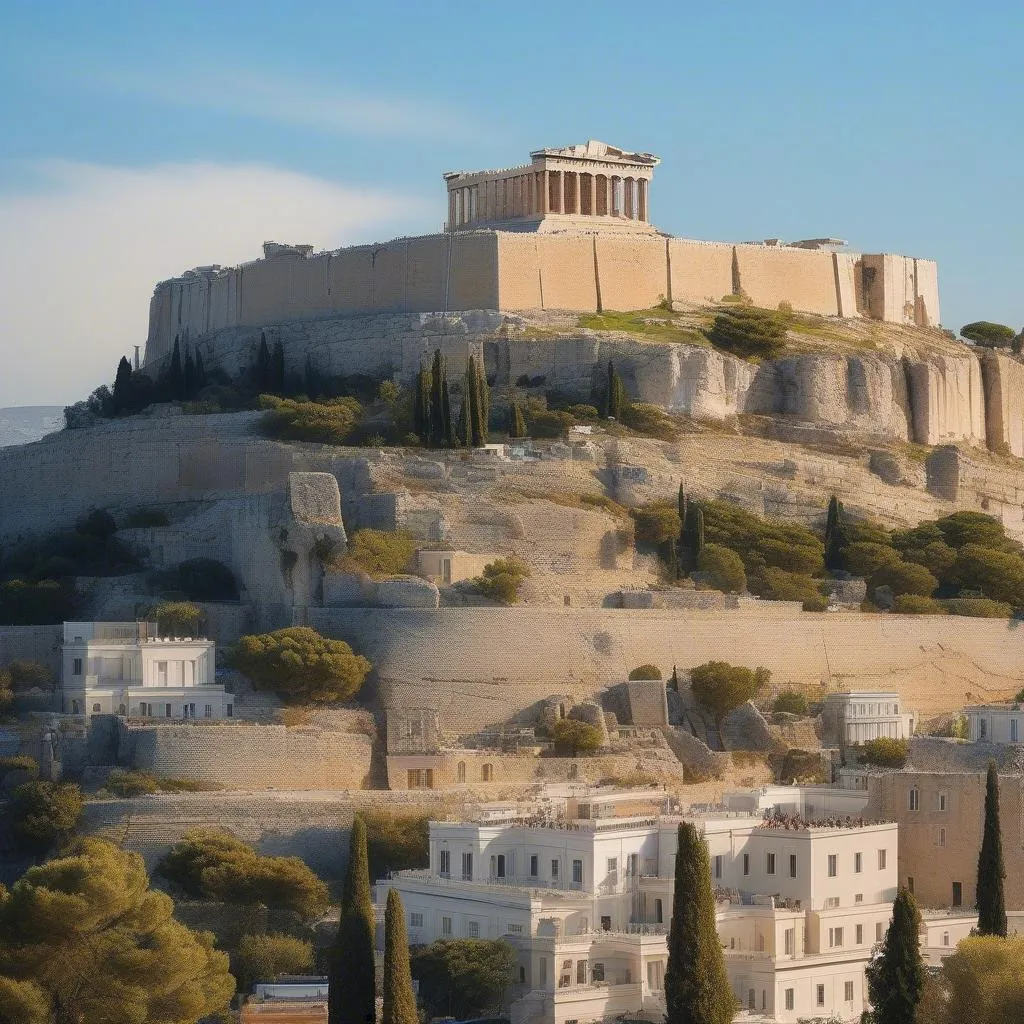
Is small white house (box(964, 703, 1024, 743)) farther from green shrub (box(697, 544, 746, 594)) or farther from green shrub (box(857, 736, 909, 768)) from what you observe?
green shrub (box(697, 544, 746, 594))

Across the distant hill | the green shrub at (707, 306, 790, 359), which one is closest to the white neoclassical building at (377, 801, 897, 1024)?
the green shrub at (707, 306, 790, 359)

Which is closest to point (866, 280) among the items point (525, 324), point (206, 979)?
point (525, 324)

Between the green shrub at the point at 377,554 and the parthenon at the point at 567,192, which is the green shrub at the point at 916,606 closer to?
the green shrub at the point at 377,554

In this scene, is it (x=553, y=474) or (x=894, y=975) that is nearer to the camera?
(x=894, y=975)

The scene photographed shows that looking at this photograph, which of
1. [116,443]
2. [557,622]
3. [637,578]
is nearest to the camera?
[557,622]

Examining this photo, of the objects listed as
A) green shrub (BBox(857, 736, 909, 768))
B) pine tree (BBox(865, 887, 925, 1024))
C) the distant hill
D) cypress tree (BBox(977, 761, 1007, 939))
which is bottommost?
pine tree (BBox(865, 887, 925, 1024))

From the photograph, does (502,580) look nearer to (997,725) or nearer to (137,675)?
(137,675)

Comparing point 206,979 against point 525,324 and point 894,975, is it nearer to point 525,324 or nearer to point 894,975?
point 894,975
